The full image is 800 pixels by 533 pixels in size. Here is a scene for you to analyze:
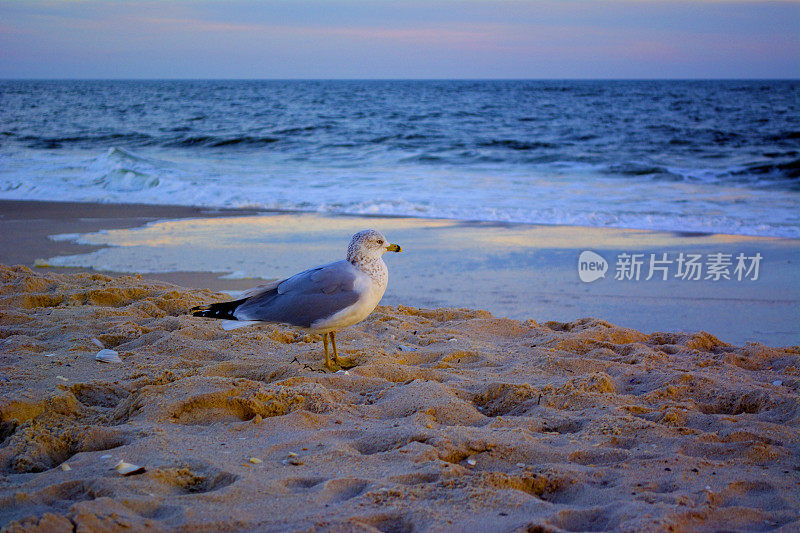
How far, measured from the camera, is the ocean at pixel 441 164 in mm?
9805

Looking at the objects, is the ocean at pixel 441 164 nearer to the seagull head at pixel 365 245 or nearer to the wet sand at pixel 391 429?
the wet sand at pixel 391 429

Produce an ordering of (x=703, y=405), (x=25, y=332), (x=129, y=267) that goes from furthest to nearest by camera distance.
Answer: (x=129, y=267)
(x=25, y=332)
(x=703, y=405)

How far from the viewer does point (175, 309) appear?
4.62 meters

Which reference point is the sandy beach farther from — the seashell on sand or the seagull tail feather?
the seagull tail feather

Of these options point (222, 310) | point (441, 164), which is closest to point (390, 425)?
point (222, 310)

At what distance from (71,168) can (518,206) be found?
962 centimetres

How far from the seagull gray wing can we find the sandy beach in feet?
0.91

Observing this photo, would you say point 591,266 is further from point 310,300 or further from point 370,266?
point 310,300

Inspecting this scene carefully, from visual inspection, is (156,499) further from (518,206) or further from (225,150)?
(225,150)

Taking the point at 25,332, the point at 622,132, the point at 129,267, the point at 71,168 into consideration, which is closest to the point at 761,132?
the point at 622,132

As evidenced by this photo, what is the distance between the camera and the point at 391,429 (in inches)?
105

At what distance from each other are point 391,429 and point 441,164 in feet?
44.2

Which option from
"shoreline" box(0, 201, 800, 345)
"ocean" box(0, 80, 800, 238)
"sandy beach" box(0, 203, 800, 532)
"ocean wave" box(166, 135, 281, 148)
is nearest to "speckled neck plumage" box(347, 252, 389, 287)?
"sandy beach" box(0, 203, 800, 532)

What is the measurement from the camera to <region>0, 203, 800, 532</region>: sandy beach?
6.72 feet
